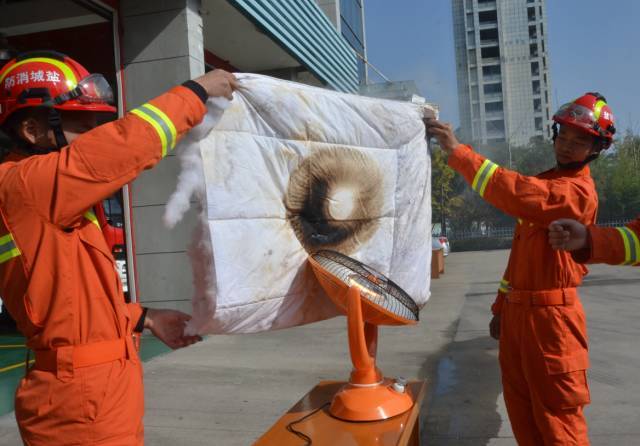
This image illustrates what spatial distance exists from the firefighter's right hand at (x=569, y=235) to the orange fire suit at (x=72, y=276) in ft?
5.45

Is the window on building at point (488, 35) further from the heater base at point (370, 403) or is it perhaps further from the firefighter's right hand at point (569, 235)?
the heater base at point (370, 403)

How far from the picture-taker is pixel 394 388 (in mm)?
2617

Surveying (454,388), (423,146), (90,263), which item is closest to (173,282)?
(454,388)

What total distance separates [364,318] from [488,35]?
3249 inches

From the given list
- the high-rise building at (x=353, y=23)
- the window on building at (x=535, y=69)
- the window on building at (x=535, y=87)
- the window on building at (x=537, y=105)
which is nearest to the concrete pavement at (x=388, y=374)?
the high-rise building at (x=353, y=23)

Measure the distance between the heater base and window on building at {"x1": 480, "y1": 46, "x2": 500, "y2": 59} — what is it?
82.7 meters

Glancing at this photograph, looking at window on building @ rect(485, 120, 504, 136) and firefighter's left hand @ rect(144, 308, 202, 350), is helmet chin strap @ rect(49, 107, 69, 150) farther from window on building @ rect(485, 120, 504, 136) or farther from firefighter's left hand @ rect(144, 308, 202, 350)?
window on building @ rect(485, 120, 504, 136)

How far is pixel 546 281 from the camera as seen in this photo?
2984 millimetres

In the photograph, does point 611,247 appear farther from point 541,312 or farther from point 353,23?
point 353,23

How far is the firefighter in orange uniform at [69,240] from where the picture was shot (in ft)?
5.45

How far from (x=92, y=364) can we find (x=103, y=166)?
0.62 metres

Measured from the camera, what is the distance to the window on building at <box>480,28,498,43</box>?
76938 mm

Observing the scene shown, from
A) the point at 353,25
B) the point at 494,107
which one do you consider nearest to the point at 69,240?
the point at 353,25

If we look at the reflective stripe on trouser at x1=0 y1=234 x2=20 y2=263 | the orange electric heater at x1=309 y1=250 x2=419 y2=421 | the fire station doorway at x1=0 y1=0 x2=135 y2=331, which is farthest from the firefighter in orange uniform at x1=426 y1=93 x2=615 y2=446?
the fire station doorway at x1=0 y1=0 x2=135 y2=331
